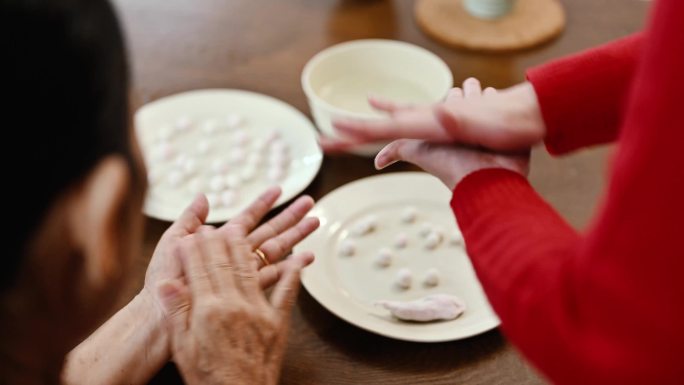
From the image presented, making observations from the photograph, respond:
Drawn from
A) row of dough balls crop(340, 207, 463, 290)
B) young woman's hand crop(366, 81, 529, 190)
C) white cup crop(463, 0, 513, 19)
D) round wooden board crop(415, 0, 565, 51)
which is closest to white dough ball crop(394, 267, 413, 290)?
row of dough balls crop(340, 207, 463, 290)

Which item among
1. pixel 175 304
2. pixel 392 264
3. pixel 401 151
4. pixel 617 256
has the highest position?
pixel 617 256

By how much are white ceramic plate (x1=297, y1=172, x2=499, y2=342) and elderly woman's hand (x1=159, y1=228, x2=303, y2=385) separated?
0.33 feet

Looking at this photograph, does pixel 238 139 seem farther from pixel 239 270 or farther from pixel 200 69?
pixel 239 270

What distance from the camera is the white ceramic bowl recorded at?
132 centimetres

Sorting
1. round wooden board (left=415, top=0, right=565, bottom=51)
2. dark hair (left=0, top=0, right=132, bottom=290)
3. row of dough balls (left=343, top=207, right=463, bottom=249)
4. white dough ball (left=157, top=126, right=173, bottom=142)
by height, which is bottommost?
row of dough balls (left=343, top=207, right=463, bottom=249)

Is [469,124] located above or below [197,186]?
above

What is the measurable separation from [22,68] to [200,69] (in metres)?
1.00

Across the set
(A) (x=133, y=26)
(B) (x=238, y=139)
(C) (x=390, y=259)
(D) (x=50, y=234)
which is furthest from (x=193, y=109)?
(D) (x=50, y=234)

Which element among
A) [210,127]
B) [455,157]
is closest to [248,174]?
[210,127]

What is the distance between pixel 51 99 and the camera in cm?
54

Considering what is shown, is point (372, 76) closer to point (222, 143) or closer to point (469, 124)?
point (222, 143)

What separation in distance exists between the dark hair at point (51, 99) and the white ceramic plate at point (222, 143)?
0.55m

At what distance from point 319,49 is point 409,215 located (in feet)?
1.72

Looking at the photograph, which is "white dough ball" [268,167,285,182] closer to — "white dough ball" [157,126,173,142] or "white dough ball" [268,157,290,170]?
"white dough ball" [268,157,290,170]
